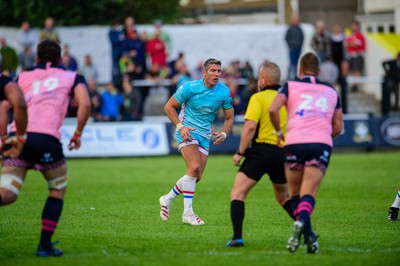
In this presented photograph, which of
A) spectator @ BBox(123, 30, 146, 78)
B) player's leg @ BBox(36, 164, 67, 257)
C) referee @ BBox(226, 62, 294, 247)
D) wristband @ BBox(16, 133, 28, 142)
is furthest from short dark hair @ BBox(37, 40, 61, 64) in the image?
spectator @ BBox(123, 30, 146, 78)

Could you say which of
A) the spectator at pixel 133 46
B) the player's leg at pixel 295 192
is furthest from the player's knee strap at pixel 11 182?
the spectator at pixel 133 46

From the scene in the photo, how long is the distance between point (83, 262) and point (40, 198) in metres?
7.52

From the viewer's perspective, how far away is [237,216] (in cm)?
1065

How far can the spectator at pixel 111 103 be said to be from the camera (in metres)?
29.1

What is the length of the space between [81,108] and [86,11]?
30182 mm

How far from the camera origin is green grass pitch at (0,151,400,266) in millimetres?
10086

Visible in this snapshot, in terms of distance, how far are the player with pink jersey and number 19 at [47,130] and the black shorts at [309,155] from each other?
2293mm

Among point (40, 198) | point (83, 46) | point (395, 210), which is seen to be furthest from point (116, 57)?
point (395, 210)

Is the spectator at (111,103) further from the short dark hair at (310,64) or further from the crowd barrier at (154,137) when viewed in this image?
the short dark hair at (310,64)

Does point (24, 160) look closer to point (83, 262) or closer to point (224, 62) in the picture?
point (83, 262)

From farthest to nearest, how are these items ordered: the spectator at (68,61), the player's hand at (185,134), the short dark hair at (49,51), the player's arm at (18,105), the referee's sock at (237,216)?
1. the spectator at (68,61)
2. the player's hand at (185,134)
3. the referee's sock at (237,216)
4. the short dark hair at (49,51)
5. the player's arm at (18,105)

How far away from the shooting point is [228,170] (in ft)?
78.1

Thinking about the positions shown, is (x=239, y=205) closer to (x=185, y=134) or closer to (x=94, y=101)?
(x=185, y=134)

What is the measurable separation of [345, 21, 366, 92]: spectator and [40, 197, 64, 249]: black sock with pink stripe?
81.1 ft
